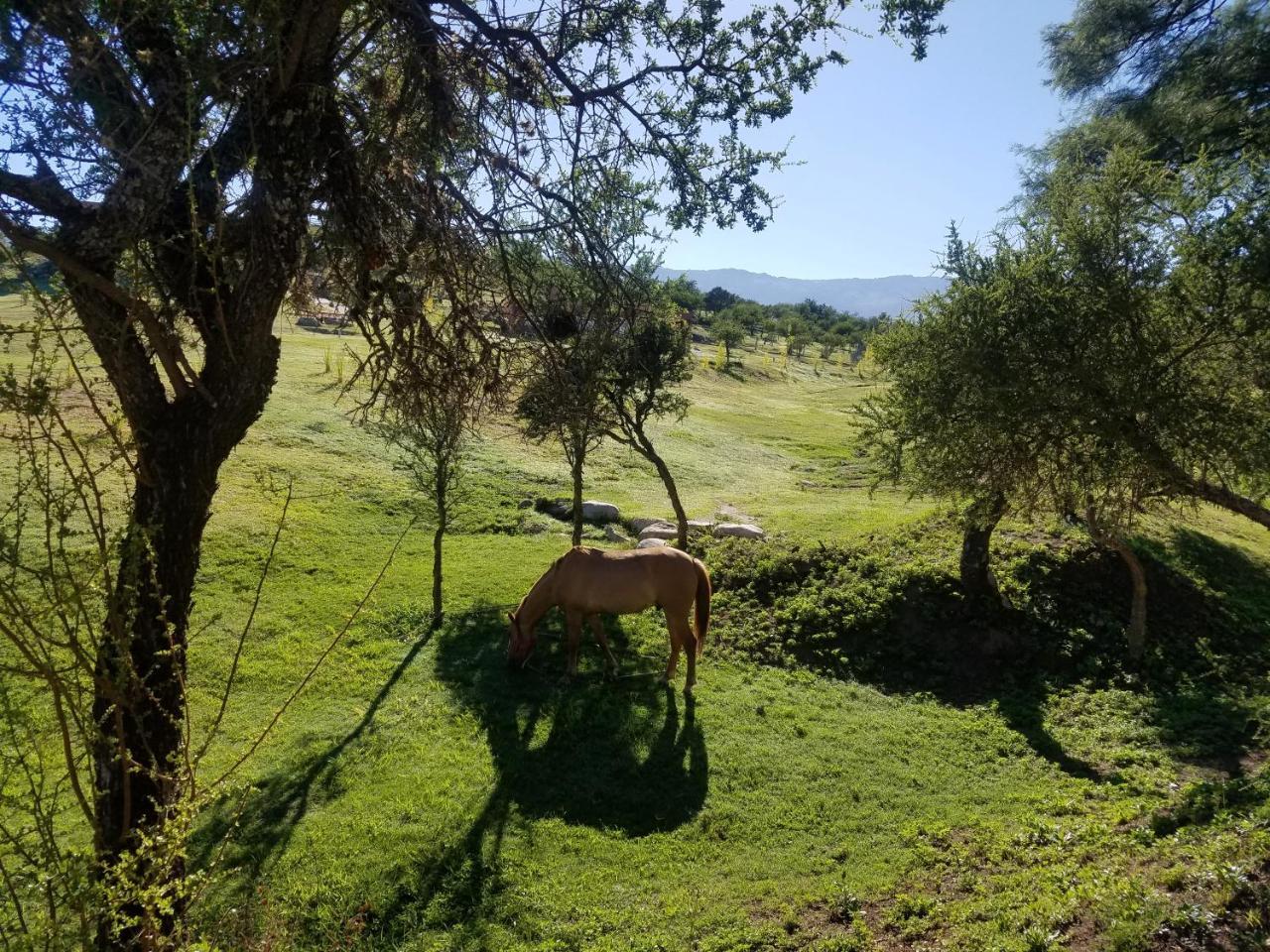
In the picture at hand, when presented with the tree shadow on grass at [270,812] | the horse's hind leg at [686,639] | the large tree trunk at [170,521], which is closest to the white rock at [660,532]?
the horse's hind leg at [686,639]

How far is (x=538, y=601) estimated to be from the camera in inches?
484

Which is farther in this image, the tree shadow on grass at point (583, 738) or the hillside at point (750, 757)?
the tree shadow on grass at point (583, 738)

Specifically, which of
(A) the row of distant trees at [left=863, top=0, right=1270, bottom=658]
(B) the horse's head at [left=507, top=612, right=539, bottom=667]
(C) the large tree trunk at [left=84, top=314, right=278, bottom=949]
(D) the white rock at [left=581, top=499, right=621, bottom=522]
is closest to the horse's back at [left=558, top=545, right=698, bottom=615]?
(B) the horse's head at [left=507, top=612, right=539, bottom=667]

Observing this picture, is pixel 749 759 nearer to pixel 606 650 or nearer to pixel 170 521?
pixel 606 650

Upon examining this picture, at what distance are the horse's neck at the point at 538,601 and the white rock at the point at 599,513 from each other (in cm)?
910

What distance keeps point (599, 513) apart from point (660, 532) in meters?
2.44

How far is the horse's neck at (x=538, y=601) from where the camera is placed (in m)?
12.2

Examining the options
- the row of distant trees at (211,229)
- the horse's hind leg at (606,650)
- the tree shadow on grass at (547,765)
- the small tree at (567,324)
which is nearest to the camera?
the row of distant trees at (211,229)

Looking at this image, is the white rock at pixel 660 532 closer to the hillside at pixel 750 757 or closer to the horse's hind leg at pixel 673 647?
the hillside at pixel 750 757

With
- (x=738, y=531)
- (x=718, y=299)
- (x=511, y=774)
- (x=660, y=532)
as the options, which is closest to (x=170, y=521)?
(x=511, y=774)

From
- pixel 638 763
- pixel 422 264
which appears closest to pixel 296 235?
pixel 422 264

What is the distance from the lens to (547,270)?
564cm

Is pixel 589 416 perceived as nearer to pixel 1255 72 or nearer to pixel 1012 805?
pixel 1012 805

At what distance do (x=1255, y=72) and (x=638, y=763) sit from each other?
40.3 feet
